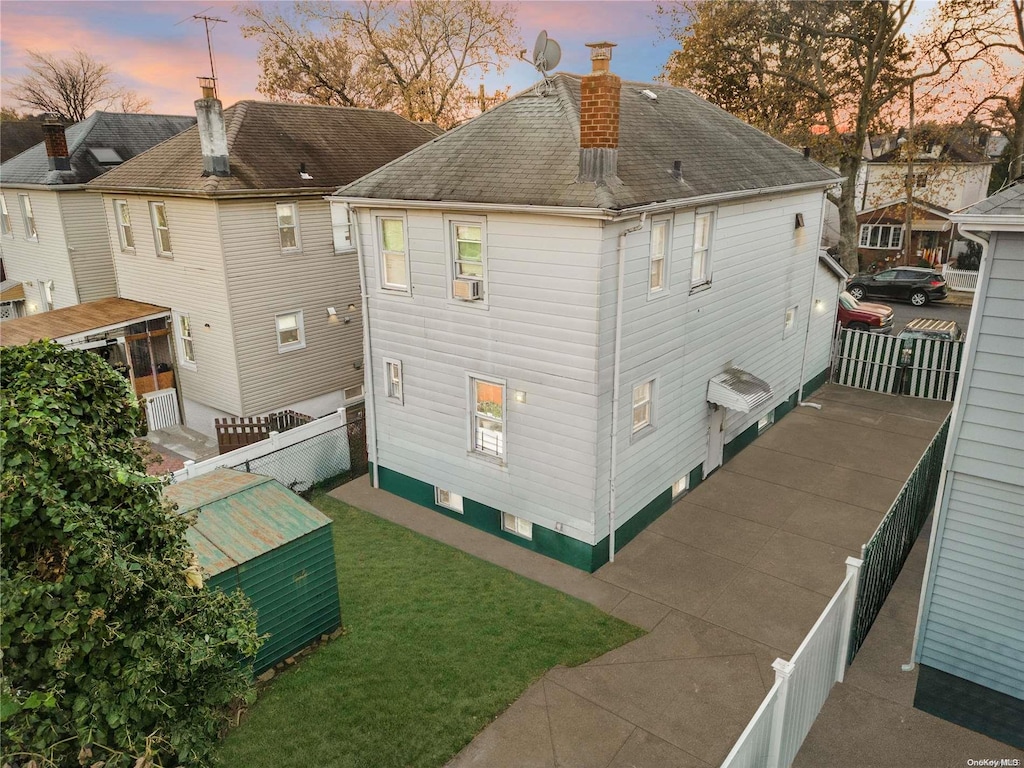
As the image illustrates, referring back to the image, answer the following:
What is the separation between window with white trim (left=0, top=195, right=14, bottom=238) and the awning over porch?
26.4 feet

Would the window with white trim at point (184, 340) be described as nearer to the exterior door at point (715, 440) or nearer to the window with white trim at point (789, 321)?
the exterior door at point (715, 440)

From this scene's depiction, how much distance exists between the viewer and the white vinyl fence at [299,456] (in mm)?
14391

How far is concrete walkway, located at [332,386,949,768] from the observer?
8781 mm

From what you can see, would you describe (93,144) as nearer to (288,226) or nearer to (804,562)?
(288,226)

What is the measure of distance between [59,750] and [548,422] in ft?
28.9

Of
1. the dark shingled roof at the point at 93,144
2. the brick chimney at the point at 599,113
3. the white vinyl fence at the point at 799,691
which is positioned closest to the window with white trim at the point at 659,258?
the brick chimney at the point at 599,113

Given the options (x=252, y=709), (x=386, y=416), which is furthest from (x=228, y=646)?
(x=386, y=416)

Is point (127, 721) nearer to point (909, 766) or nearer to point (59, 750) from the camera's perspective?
point (59, 750)

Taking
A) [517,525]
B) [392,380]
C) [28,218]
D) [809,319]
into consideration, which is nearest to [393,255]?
[392,380]

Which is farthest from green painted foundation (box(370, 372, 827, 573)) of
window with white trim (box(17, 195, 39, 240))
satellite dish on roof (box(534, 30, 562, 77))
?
window with white trim (box(17, 195, 39, 240))

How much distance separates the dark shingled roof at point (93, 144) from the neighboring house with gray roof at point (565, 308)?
1582 centimetres

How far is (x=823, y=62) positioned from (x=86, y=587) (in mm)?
40750

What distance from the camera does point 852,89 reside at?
112 feet

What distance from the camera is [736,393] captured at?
14867mm
